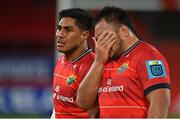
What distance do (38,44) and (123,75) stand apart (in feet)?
35.3

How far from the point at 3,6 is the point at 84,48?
35.3 feet

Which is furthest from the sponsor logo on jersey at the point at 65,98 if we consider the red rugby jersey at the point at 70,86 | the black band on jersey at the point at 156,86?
the black band on jersey at the point at 156,86

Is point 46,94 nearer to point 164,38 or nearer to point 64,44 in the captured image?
point 164,38

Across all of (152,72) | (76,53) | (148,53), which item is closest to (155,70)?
(152,72)

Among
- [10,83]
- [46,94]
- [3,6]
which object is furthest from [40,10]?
[46,94]

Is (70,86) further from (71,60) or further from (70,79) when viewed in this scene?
A: (71,60)

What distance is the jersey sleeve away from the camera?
351cm

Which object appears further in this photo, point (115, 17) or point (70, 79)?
point (70, 79)

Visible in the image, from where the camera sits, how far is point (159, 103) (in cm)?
345

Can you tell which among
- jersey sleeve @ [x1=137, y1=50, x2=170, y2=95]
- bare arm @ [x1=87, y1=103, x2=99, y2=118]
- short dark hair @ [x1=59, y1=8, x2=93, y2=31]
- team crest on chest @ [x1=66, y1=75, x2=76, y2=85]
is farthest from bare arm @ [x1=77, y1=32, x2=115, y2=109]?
short dark hair @ [x1=59, y1=8, x2=93, y2=31]

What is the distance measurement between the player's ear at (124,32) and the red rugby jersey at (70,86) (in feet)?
2.31

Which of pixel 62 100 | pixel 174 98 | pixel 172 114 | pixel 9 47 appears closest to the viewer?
pixel 62 100

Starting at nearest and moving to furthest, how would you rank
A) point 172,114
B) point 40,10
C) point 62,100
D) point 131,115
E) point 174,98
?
point 131,115 < point 62,100 < point 172,114 < point 174,98 < point 40,10

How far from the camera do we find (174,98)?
12.1m
